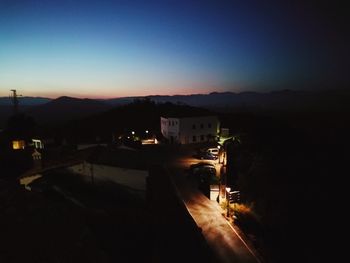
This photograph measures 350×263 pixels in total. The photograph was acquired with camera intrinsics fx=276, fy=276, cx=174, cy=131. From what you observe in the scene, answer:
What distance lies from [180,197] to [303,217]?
8552mm

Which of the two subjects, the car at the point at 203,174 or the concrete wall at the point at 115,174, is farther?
the car at the point at 203,174

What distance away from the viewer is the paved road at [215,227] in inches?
530

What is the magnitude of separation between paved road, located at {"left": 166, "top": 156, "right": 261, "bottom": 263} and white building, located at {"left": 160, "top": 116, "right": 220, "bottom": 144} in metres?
15.7

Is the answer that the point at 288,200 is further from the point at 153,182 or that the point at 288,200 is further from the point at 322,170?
the point at 153,182

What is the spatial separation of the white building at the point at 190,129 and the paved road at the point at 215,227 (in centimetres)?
1573

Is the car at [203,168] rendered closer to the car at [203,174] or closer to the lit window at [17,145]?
the car at [203,174]

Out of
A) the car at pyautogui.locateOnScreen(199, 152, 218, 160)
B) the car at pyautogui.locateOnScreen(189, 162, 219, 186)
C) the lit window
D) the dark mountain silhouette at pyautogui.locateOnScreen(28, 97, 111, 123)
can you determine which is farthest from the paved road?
the dark mountain silhouette at pyautogui.locateOnScreen(28, 97, 111, 123)

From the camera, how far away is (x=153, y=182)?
21.3 m

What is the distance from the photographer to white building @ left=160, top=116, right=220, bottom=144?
39.3 meters

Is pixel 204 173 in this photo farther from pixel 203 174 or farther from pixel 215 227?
pixel 215 227

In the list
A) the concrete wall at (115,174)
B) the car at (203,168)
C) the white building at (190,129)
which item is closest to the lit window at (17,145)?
the concrete wall at (115,174)

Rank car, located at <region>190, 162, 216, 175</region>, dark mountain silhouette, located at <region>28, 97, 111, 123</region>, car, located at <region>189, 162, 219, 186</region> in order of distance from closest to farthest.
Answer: car, located at <region>189, 162, 219, 186</region>, car, located at <region>190, 162, 216, 175</region>, dark mountain silhouette, located at <region>28, 97, 111, 123</region>

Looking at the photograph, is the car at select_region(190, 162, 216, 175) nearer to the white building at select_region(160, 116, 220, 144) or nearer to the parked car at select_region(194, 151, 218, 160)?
the parked car at select_region(194, 151, 218, 160)

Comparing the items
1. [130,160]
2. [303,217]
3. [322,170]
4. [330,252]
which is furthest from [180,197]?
[322,170]
